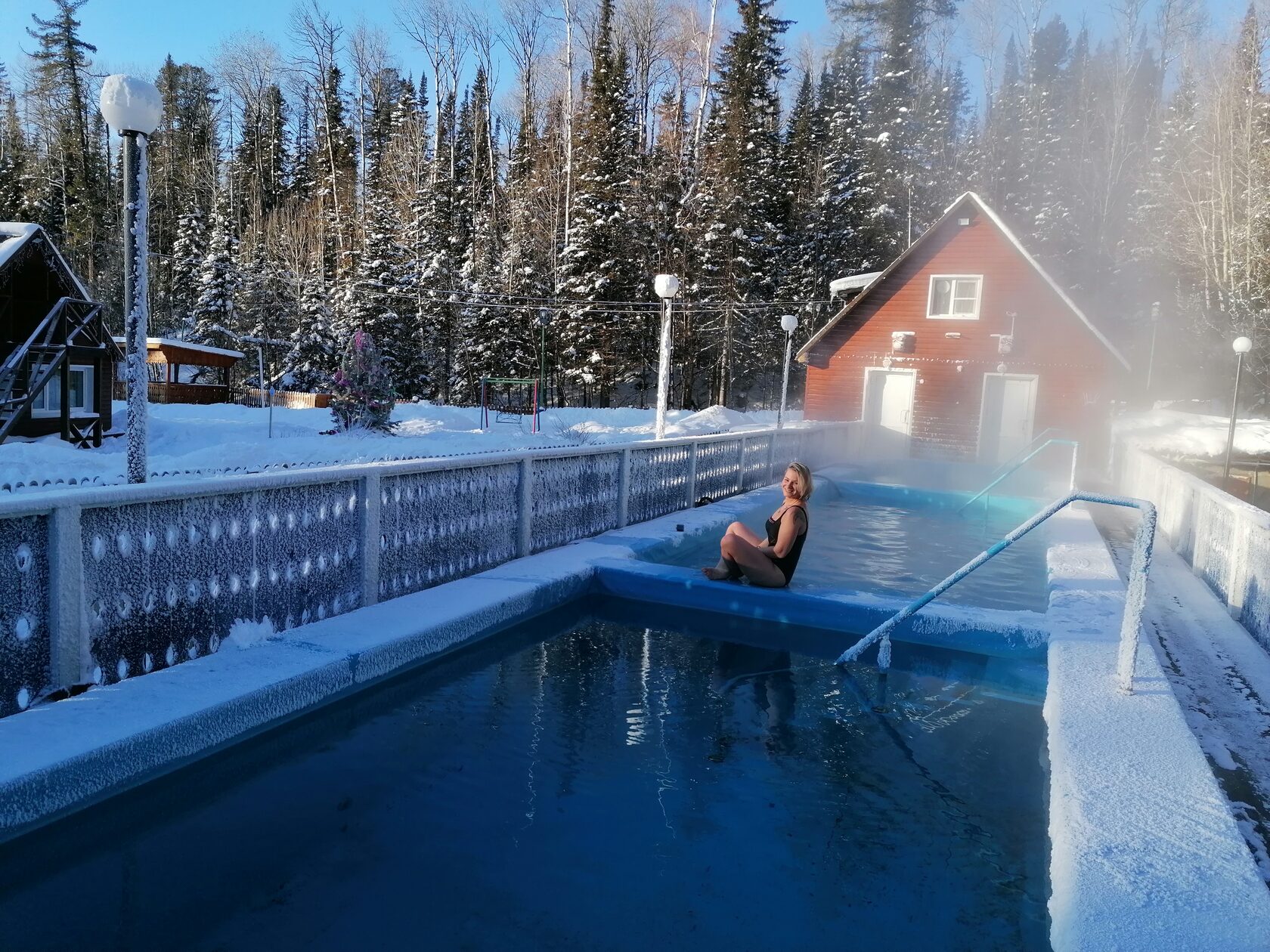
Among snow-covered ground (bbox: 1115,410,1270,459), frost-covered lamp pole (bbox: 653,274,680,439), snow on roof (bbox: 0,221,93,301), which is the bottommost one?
snow-covered ground (bbox: 1115,410,1270,459)

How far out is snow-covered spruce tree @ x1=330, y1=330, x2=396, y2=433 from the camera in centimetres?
2398

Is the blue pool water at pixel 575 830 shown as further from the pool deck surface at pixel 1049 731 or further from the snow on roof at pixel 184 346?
the snow on roof at pixel 184 346

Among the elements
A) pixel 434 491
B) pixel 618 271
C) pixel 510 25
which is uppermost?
pixel 510 25

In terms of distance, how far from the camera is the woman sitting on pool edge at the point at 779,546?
22.7 ft

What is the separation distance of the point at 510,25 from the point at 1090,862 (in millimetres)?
49076

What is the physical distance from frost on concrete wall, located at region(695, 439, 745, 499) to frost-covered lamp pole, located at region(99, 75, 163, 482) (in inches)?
283

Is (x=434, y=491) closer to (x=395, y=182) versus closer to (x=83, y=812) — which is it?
(x=83, y=812)

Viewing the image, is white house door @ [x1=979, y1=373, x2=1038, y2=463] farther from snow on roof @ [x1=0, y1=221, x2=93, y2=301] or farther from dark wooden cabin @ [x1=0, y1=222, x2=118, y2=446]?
snow on roof @ [x1=0, y1=221, x2=93, y2=301]

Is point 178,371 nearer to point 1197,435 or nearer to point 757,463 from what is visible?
point 757,463

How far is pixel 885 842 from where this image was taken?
3.71 m

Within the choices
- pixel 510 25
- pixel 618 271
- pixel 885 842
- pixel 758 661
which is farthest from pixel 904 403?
pixel 510 25

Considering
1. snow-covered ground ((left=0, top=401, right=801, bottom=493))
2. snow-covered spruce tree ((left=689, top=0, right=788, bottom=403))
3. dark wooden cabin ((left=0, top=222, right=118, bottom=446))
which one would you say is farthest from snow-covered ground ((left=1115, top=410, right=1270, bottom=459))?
dark wooden cabin ((left=0, top=222, right=118, bottom=446))

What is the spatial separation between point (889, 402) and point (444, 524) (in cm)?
2142

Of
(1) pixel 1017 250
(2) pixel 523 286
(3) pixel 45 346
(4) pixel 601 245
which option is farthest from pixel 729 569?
(2) pixel 523 286
